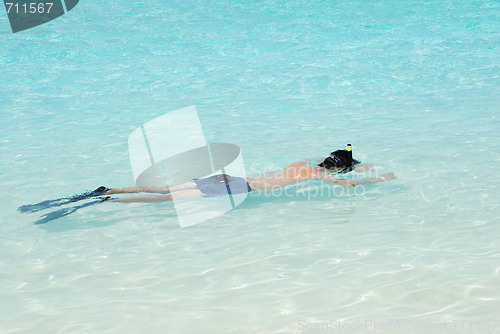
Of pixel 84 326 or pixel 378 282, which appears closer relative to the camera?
pixel 84 326

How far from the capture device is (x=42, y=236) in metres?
5.09

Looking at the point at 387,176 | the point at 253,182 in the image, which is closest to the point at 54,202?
the point at 253,182

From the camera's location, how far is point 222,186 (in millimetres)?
5738

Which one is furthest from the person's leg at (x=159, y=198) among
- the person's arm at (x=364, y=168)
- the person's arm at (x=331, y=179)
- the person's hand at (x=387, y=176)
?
the person's hand at (x=387, y=176)

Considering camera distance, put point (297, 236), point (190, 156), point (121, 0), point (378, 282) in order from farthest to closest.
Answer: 1. point (121, 0)
2. point (190, 156)
3. point (297, 236)
4. point (378, 282)

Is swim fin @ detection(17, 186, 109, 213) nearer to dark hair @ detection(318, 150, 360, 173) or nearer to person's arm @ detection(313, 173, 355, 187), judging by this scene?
person's arm @ detection(313, 173, 355, 187)

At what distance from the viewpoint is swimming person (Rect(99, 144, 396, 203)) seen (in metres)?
5.71

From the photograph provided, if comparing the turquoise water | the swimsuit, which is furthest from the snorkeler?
the turquoise water

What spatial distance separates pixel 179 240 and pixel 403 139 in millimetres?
3558

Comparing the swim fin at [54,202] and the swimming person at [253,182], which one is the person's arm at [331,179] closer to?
the swimming person at [253,182]

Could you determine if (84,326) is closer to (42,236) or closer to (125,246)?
(125,246)

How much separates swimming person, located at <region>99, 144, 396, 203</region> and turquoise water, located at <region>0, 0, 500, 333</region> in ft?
0.51

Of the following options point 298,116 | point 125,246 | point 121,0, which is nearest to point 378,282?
point 125,246

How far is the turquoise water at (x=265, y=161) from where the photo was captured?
142 inches
